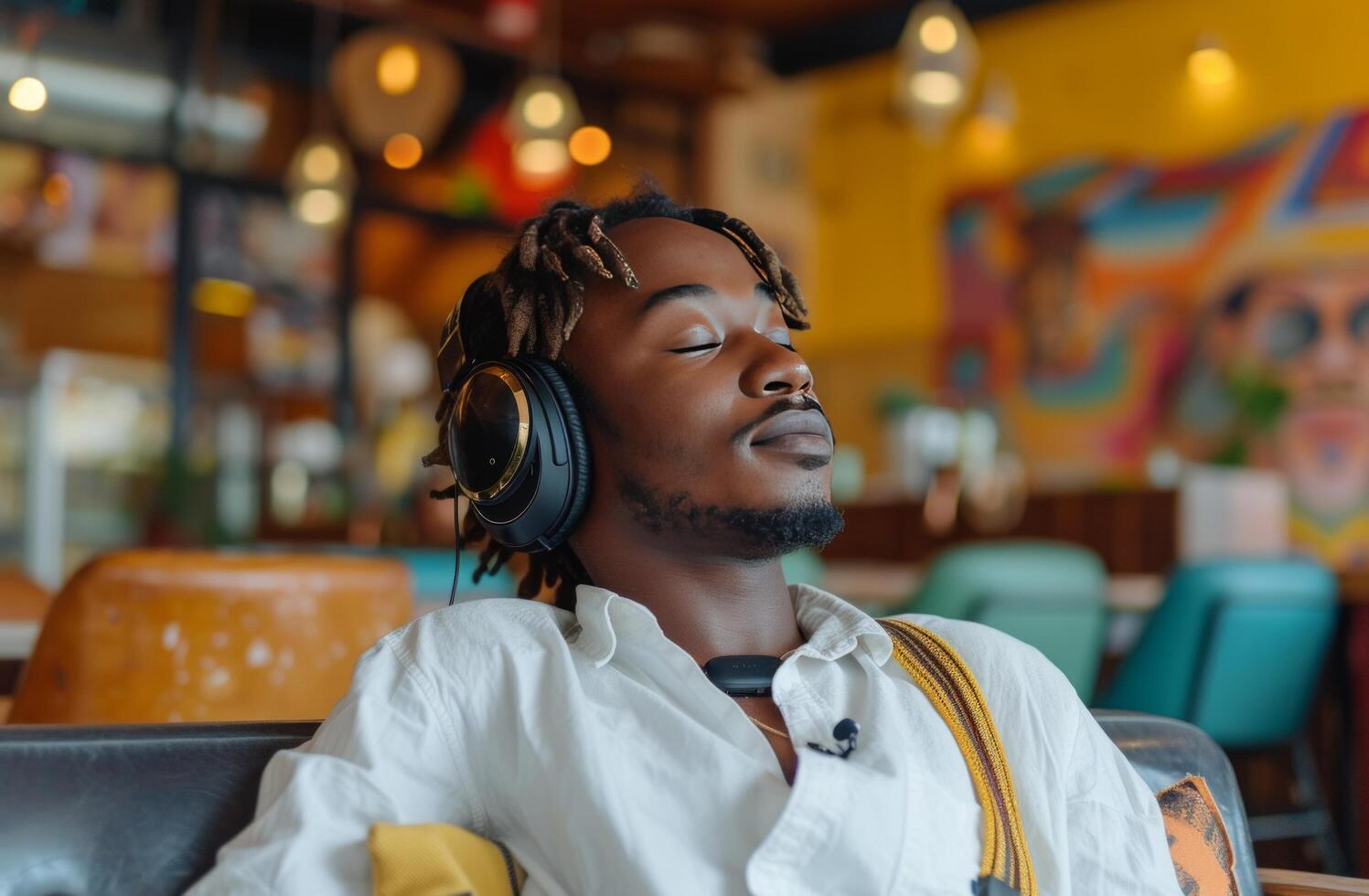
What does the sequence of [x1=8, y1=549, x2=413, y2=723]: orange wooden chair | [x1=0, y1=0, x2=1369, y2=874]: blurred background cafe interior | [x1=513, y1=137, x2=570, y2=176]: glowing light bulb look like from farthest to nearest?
[x1=0, y1=0, x2=1369, y2=874]: blurred background cafe interior
[x1=513, y1=137, x2=570, y2=176]: glowing light bulb
[x1=8, y1=549, x2=413, y2=723]: orange wooden chair

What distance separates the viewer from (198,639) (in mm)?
1571

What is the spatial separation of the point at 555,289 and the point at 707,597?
1.01 feet

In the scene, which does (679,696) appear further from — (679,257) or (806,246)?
(806,246)

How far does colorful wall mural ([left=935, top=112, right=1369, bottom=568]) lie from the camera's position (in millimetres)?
5605

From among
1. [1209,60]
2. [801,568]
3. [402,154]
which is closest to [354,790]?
[801,568]

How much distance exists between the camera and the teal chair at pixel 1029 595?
8.93ft

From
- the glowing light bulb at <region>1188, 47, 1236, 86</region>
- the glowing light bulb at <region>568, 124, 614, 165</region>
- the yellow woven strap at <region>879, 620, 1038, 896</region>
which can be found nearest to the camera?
the yellow woven strap at <region>879, 620, 1038, 896</region>

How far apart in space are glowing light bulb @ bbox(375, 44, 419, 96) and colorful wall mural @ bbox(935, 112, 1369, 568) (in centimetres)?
324

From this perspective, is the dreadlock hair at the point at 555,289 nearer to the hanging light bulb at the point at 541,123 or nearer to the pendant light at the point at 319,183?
the hanging light bulb at the point at 541,123

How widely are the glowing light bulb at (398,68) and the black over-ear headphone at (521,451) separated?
3.72 metres

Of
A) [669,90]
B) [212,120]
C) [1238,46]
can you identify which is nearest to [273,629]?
[212,120]

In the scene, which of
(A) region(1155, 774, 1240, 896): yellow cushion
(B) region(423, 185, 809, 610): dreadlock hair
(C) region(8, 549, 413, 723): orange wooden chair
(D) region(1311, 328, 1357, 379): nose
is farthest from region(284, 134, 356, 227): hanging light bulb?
(A) region(1155, 774, 1240, 896): yellow cushion

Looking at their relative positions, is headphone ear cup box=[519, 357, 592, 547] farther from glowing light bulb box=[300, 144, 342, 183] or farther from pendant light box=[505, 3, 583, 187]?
glowing light bulb box=[300, 144, 342, 183]

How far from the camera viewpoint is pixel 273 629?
1655mm
